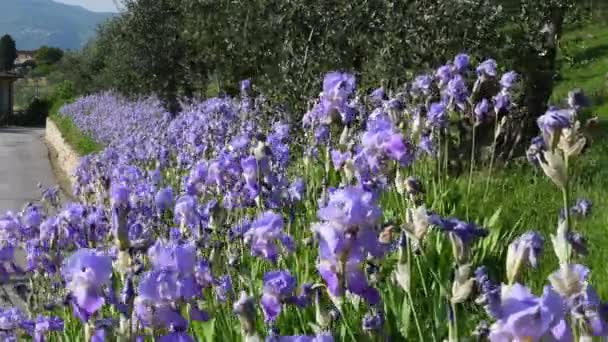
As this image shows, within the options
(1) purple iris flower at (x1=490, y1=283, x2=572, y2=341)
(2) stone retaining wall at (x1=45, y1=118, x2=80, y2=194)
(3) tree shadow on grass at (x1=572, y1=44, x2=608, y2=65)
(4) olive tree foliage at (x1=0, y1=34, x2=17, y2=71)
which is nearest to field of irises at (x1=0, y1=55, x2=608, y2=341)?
(1) purple iris flower at (x1=490, y1=283, x2=572, y2=341)

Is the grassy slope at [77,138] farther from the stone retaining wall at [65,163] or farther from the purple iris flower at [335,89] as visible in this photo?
the purple iris flower at [335,89]

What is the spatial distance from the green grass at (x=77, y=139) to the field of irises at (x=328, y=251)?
761 cm

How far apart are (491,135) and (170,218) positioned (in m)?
3.18

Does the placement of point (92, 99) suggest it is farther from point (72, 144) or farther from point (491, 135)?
point (491, 135)

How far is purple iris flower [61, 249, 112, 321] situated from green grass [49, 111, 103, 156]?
11.8m

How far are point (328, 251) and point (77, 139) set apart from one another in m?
15.4

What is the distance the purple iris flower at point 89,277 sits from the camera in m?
2.03

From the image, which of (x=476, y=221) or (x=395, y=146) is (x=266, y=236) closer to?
(x=395, y=146)

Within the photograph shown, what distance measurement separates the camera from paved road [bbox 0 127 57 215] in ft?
45.4

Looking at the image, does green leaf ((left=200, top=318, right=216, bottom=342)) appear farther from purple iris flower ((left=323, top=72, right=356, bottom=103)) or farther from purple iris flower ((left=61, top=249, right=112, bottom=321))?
purple iris flower ((left=323, top=72, right=356, bottom=103))

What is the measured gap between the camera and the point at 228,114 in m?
7.23

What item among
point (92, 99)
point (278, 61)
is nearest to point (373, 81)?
point (278, 61)

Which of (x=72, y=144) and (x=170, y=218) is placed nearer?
(x=170, y=218)

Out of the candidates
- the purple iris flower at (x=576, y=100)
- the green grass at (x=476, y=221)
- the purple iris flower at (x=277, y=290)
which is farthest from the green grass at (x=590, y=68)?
the purple iris flower at (x=277, y=290)
